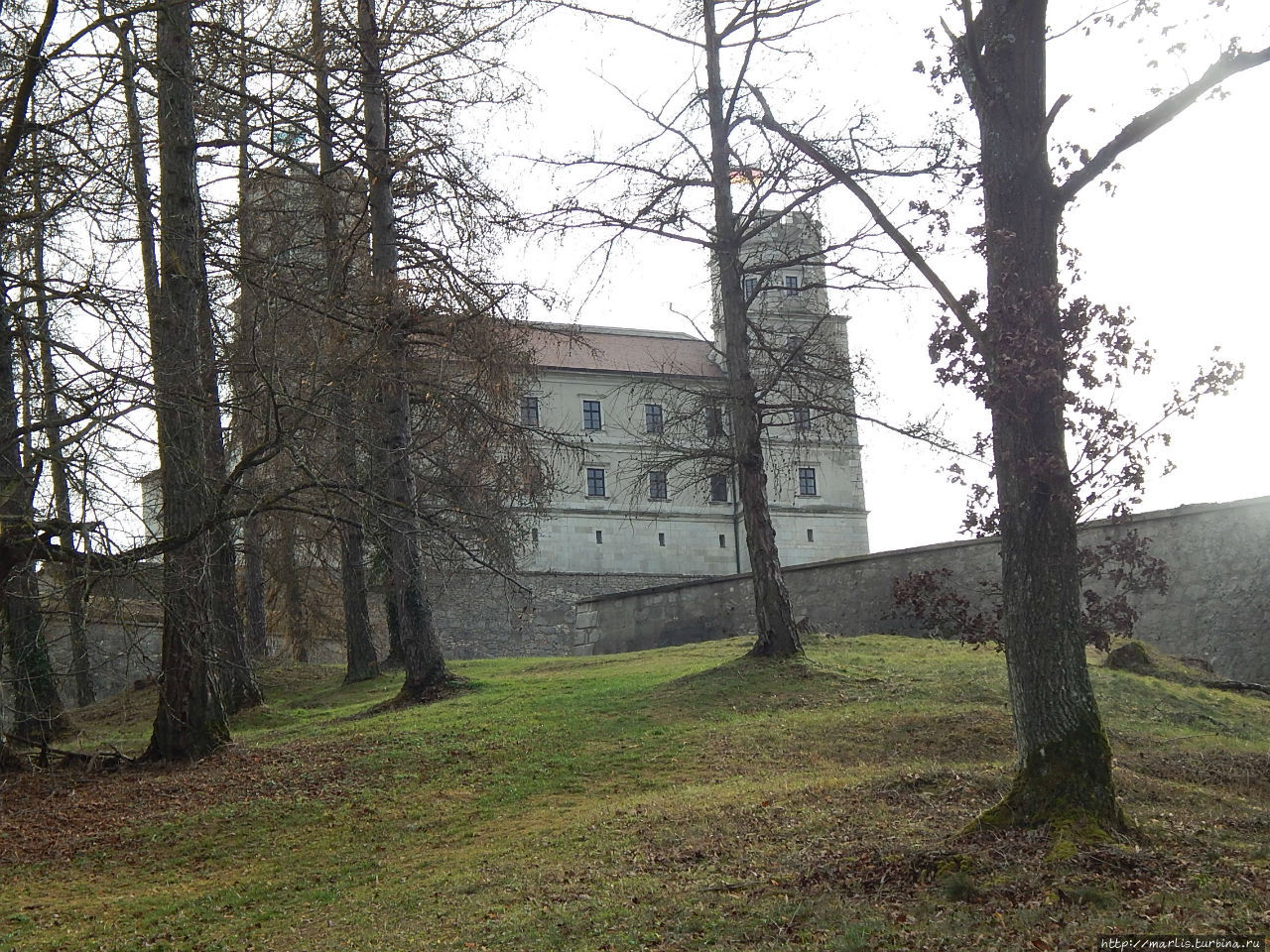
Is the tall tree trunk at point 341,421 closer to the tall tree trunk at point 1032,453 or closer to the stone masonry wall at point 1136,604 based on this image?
the tall tree trunk at point 1032,453

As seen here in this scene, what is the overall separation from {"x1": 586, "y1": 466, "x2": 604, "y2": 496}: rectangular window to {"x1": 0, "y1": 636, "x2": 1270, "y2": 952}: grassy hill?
100 feet

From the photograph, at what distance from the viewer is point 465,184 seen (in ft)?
49.2

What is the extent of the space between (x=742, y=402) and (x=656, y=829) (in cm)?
905

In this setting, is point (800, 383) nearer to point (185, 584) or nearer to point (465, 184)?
point (465, 184)

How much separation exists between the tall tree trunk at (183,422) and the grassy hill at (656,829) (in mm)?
658

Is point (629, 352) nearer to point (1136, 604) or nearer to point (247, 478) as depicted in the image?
point (1136, 604)

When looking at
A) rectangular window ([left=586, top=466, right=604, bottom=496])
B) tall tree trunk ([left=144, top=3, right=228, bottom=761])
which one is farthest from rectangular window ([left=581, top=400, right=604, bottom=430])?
tall tree trunk ([left=144, top=3, right=228, bottom=761])

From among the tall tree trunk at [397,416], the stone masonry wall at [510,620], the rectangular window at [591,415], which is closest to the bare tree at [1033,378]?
the tall tree trunk at [397,416]

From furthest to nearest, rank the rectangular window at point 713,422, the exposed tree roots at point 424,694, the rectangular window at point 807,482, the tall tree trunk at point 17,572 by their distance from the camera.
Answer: the rectangular window at point 807,482 → the rectangular window at point 713,422 → the exposed tree roots at point 424,694 → the tall tree trunk at point 17,572

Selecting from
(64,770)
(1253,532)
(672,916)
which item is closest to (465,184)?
(64,770)

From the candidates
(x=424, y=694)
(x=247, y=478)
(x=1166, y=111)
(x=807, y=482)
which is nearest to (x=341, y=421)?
(x=247, y=478)

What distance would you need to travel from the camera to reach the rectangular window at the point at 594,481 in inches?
1844

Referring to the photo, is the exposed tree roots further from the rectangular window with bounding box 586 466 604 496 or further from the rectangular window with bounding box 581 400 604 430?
the rectangular window with bounding box 581 400 604 430

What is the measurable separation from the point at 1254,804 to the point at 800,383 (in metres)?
9.23
